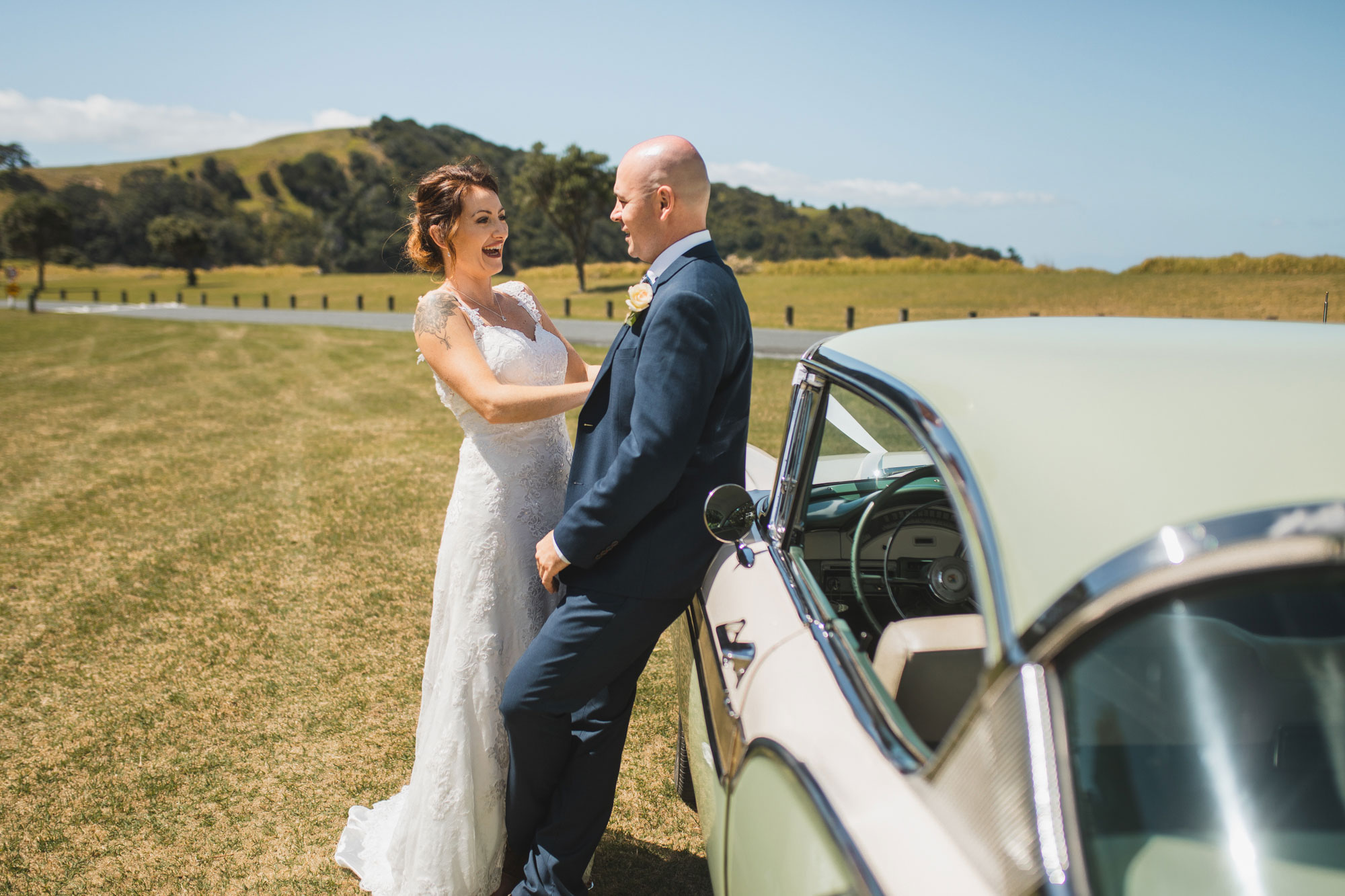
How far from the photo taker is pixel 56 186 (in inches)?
4697

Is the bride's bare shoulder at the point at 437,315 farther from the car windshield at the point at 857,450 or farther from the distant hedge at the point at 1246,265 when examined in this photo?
the distant hedge at the point at 1246,265

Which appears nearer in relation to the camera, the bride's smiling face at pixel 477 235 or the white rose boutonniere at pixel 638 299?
the white rose boutonniere at pixel 638 299

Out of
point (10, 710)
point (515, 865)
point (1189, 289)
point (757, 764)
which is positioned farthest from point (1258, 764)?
point (1189, 289)

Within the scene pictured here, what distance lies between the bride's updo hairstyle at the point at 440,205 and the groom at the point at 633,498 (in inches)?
27.1

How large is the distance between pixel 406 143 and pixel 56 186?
162 ft

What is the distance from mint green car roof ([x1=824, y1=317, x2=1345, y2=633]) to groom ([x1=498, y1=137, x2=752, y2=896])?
60cm

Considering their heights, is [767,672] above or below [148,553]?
above

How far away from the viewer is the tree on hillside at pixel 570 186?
4778cm

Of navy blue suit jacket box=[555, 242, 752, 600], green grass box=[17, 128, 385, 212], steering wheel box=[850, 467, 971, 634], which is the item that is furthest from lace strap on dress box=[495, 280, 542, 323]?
green grass box=[17, 128, 385, 212]

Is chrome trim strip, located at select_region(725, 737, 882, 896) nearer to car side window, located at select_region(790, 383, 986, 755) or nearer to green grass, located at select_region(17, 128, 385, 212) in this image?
car side window, located at select_region(790, 383, 986, 755)

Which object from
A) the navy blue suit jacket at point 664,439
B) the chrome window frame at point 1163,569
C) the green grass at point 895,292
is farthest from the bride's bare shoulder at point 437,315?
the green grass at point 895,292

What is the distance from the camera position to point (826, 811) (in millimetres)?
1316

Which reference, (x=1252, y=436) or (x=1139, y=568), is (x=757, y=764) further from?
(x=1252, y=436)

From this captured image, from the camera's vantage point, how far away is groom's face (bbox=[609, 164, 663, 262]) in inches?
84.9
